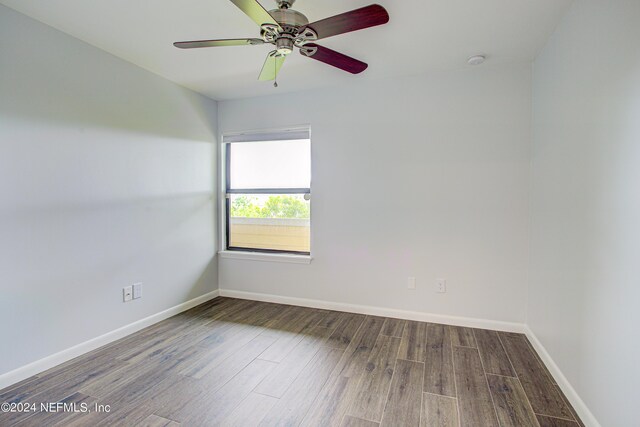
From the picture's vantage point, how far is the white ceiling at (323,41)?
1894 mm

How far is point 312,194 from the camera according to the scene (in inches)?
132

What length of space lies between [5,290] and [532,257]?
3.83m

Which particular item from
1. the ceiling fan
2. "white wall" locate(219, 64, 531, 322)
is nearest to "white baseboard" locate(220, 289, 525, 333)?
"white wall" locate(219, 64, 531, 322)

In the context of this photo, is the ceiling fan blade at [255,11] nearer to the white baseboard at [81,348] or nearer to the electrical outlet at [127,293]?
the electrical outlet at [127,293]

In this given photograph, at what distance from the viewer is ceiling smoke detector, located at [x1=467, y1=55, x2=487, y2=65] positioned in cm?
250

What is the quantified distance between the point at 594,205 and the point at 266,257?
9.51ft

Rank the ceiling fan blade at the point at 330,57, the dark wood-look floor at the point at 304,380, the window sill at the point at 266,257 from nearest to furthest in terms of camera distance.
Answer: the dark wood-look floor at the point at 304,380
the ceiling fan blade at the point at 330,57
the window sill at the point at 266,257

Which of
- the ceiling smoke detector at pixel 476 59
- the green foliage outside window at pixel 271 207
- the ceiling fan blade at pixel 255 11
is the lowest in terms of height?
the green foliage outside window at pixel 271 207

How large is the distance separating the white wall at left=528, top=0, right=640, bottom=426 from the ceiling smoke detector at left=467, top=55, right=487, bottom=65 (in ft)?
1.37

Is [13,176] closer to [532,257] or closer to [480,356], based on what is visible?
[480,356]

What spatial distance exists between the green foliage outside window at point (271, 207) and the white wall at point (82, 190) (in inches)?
24.8

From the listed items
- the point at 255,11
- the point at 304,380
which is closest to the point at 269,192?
the point at 304,380

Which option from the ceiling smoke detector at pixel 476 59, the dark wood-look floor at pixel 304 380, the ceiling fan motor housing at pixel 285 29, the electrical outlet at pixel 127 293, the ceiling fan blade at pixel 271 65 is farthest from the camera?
the electrical outlet at pixel 127 293

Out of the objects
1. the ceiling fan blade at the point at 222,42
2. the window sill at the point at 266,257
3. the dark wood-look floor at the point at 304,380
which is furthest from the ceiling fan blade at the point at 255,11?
the window sill at the point at 266,257
